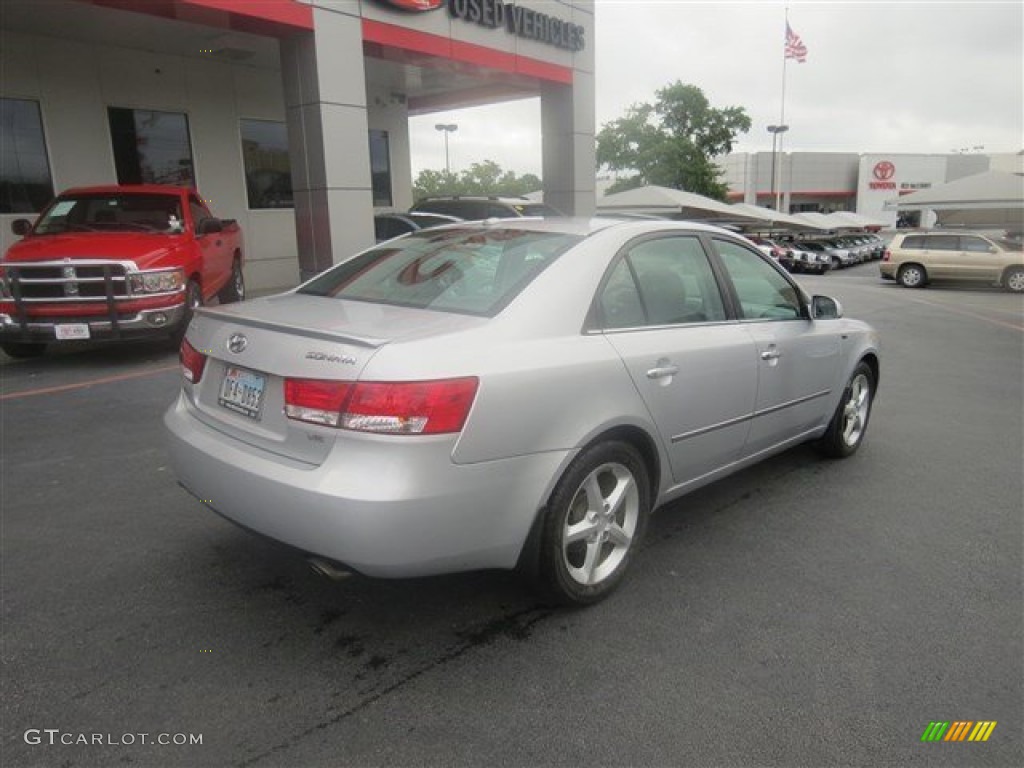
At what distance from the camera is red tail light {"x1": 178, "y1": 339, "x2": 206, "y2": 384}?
3254mm

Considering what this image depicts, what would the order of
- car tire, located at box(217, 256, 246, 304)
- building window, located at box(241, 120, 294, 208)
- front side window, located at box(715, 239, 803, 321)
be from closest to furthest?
front side window, located at box(715, 239, 803, 321)
car tire, located at box(217, 256, 246, 304)
building window, located at box(241, 120, 294, 208)

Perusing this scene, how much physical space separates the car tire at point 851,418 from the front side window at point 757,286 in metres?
0.88

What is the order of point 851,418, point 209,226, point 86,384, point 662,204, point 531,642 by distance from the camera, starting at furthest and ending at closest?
1. point 662,204
2. point 209,226
3. point 86,384
4. point 851,418
5. point 531,642

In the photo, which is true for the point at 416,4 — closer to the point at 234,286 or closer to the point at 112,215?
the point at 234,286

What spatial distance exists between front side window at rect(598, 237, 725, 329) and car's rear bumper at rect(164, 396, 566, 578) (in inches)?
33.1

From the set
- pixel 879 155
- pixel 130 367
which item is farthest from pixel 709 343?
pixel 879 155

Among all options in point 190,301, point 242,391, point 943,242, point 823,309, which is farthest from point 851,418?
point 943,242

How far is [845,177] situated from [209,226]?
74.1 metres

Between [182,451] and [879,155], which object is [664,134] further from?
[182,451]

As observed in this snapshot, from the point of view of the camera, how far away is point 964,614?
10.4 feet

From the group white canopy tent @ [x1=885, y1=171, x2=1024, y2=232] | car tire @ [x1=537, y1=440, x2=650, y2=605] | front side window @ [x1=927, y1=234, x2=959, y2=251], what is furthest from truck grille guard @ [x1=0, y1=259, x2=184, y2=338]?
white canopy tent @ [x1=885, y1=171, x2=1024, y2=232]

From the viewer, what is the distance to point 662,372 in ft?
10.8

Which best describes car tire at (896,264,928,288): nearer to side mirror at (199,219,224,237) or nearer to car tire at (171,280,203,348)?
side mirror at (199,219,224,237)

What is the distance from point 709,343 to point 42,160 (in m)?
13.0
